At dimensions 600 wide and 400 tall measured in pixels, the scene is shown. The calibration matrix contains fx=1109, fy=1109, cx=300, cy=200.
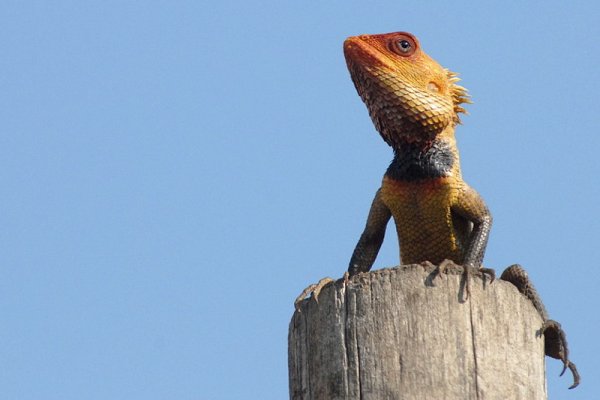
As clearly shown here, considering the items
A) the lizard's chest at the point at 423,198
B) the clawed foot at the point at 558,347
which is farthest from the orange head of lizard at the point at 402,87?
the clawed foot at the point at 558,347

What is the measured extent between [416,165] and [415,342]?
2.85 m

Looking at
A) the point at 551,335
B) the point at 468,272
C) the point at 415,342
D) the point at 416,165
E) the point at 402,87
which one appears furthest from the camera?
the point at 402,87

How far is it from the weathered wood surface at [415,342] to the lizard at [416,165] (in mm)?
2047

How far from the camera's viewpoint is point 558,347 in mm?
6113

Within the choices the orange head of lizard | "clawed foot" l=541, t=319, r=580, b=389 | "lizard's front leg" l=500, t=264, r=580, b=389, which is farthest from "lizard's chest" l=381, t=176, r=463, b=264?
"clawed foot" l=541, t=319, r=580, b=389

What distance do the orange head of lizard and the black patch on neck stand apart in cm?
5

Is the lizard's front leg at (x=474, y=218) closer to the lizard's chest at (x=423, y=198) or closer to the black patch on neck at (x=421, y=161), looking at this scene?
the lizard's chest at (x=423, y=198)

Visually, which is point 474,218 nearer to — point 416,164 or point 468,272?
point 416,164

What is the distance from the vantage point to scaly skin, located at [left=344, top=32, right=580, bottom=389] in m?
7.63

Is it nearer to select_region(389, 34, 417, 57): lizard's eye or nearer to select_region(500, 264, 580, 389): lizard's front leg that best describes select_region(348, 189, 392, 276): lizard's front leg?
select_region(389, 34, 417, 57): lizard's eye

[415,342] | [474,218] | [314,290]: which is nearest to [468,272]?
[415,342]

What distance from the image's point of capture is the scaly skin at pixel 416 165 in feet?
25.0

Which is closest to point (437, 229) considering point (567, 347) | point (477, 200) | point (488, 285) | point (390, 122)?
point (477, 200)

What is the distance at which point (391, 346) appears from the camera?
506cm
